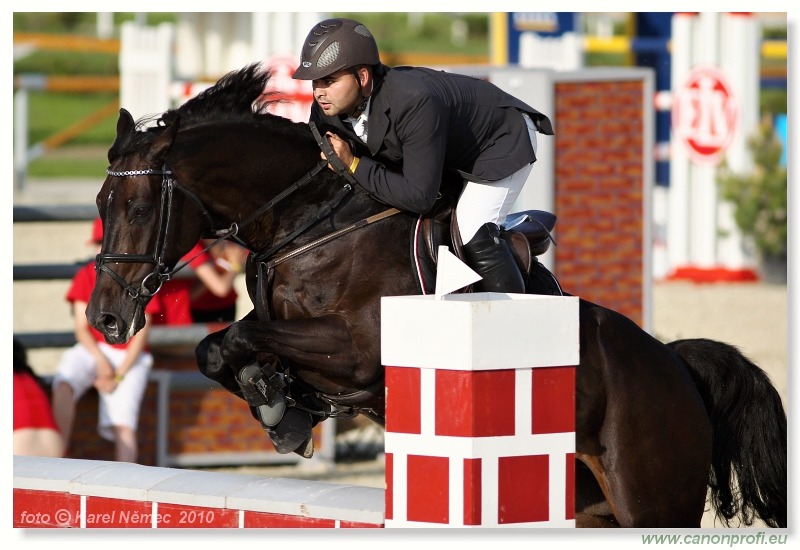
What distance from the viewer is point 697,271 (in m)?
13.1

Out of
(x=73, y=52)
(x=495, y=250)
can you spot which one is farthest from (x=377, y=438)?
(x=73, y=52)

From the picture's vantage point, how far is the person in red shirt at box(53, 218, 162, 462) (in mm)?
6266

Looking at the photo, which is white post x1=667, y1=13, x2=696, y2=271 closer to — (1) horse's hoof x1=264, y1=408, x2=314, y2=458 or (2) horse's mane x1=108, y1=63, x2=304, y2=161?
(2) horse's mane x1=108, y1=63, x2=304, y2=161

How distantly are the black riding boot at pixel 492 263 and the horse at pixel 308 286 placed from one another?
189mm

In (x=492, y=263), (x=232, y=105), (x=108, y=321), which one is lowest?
(x=108, y=321)

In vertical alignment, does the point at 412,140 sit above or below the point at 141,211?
above

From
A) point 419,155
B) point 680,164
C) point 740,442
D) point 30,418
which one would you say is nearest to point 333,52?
point 419,155

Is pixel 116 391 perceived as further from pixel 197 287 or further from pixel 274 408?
pixel 274 408

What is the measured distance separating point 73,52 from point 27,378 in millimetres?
21702

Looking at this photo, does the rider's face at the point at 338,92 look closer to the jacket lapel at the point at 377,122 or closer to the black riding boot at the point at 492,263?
the jacket lapel at the point at 377,122

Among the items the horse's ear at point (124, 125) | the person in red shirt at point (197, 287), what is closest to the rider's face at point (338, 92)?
the horse's ear at point (124, 125)

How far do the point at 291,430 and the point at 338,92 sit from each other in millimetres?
1048

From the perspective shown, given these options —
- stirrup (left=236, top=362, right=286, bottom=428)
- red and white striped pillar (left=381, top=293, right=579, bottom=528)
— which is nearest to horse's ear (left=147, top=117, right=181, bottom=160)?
stirrup (left=236, top=362, right=286, bottom=428)

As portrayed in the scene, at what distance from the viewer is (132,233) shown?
11.9ft
